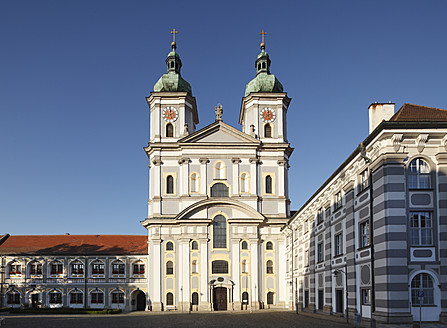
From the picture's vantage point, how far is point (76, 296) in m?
64.0

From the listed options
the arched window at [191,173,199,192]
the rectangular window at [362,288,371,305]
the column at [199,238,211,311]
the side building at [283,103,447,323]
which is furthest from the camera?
the arched window at [191,173,199,192]

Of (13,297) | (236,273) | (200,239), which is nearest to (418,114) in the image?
(236,273)

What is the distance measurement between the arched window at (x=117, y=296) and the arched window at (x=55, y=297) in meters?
6.28

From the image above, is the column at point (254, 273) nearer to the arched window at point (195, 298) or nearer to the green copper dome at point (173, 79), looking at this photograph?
the arched window at point (195, 298)

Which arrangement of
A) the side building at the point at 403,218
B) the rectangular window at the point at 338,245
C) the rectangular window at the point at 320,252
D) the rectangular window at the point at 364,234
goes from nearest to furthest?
the side building at the point at 403,218, the rectangular window at the point at 364,234, the rectangular window at the point at 338,245, the rectangular window at the point at 320,252

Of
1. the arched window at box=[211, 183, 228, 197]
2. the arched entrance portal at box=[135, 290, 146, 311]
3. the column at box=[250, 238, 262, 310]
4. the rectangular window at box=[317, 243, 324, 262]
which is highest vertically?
the arched window at box=[211, 183, 228, 197]

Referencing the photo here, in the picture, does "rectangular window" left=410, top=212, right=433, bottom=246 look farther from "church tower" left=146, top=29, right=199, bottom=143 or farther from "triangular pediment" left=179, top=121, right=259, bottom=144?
"church tower" left=146, top=29, right=199, bottom=143

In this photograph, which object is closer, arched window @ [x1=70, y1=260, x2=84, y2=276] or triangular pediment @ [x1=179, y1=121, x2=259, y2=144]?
triangular pediment @ [x1=179, y1=121, x2=259, y2=144]

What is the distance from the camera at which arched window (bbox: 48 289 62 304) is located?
6394 cm

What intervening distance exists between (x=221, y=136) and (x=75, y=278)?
23916 millimetres

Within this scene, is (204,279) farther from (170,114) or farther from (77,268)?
(170,114)

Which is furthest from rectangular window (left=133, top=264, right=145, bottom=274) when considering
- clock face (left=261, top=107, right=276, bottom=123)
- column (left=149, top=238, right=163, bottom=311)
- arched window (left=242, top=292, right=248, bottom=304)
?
clock face (left=261, top=107, right=276, bottom=123)

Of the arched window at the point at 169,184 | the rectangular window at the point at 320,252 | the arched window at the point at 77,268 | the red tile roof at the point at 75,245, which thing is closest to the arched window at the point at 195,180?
the arched window at the point at 169,184

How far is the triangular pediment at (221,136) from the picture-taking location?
6262cm
